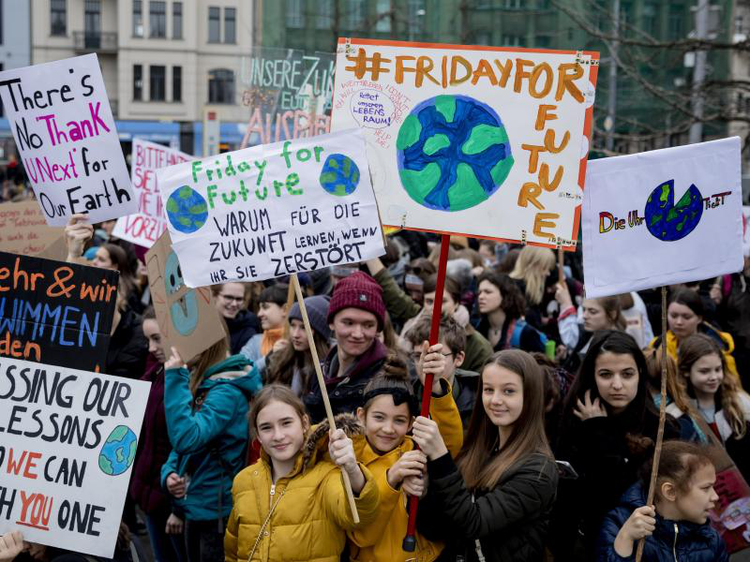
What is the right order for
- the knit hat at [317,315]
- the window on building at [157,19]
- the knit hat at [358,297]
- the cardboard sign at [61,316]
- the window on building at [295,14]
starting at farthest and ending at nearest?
1. the window on building at [157,19]
2. the window on building at [295,14]
3. the knit hat at [317,315]
4. the knit hat at [358,297]
5. the cardboard sign at [61,316]

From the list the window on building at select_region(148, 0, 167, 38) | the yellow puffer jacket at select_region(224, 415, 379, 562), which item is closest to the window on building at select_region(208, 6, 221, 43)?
the window on building at select_region(148, 0, 167, 38)

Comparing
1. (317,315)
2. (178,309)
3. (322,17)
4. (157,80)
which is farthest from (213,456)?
(157,80)

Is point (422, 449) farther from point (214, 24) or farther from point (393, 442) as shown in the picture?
point (214, 24)

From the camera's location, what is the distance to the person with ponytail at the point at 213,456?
4586 mm

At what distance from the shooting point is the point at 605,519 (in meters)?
3.90

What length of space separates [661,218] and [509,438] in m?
1.11

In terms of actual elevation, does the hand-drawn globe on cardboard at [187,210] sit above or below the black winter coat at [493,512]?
above

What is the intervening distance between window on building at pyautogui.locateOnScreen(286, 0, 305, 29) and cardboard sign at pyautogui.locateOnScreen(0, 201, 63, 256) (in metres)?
32.4

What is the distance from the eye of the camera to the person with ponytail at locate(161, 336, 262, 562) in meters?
4.59

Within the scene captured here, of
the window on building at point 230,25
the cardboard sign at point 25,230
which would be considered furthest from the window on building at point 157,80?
the cardboard sign at point 25,230

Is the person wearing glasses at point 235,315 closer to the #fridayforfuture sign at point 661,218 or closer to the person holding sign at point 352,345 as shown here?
the person holding sign at point 352,345

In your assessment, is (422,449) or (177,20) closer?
(422,449)

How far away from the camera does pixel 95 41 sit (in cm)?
4728

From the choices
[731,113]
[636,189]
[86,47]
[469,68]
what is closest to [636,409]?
[636,189]
